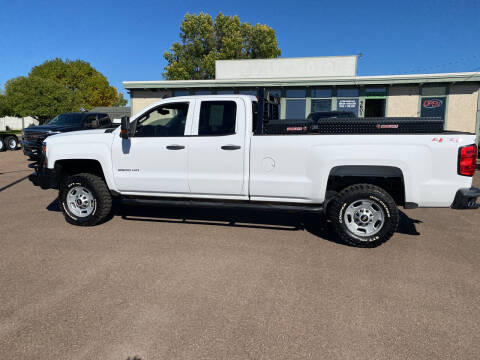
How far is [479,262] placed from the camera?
4102mm

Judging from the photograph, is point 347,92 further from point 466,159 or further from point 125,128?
point 125,128

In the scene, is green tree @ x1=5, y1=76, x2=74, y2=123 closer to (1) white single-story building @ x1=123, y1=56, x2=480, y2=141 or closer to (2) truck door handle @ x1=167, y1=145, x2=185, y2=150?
(1) white single-story building @ x1=123, y1=56, x2=480, y2=141

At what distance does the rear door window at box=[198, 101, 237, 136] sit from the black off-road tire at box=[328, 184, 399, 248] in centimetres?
181

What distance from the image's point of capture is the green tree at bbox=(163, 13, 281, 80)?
46.0 m

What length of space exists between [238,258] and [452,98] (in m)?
18.9

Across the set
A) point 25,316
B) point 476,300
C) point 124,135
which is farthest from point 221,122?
point 476,300

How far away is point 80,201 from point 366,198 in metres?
4.36

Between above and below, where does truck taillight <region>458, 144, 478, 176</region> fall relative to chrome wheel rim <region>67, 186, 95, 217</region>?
above

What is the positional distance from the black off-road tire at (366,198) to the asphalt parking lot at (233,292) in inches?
7.2

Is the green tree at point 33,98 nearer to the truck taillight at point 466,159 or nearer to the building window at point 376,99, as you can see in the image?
the building window at point 376,99

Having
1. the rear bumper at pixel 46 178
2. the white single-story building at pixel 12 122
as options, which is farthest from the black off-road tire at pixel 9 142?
the white single-story building at pixel 12 122

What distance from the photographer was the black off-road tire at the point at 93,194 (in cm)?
533

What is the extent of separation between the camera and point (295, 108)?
2008cm

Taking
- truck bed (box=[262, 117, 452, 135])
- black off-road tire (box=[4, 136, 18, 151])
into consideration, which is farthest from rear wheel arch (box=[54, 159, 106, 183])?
black off-road tire (box=[4, 136, 18, 151])
